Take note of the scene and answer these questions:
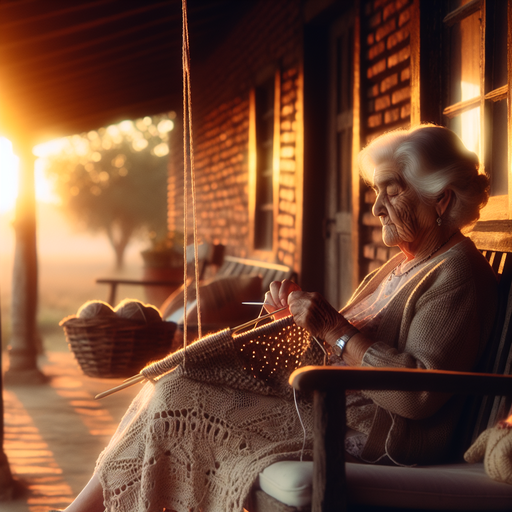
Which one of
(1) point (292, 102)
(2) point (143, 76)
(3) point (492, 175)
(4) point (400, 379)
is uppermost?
(2) point (143, 76)

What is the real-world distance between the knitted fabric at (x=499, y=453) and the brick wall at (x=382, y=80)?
1.60 metres

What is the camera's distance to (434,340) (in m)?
1.68

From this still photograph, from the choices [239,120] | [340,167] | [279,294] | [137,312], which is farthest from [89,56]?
[279,294]

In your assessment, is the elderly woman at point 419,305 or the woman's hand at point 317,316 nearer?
the elderly woman at point 419,305

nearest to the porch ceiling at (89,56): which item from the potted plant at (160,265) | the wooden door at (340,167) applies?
the wooden door at (340,167)

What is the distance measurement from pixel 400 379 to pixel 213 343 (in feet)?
1.92

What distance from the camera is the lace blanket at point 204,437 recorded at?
1716 mm

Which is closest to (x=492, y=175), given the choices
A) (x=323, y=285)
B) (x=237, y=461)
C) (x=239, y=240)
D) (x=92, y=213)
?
(x=237, y=461)

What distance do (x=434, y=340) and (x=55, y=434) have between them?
3.18 m

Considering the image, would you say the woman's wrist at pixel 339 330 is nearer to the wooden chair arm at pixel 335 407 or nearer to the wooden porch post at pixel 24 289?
the wooden chair arm at pixel 335 407

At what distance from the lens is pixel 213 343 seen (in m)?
1.82

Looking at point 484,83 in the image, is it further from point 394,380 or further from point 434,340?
point 394,380

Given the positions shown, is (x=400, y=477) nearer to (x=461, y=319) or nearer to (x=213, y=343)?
(x=461, y=319)

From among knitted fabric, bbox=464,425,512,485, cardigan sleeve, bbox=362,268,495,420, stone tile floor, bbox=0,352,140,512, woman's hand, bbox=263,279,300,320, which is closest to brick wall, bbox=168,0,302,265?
stone tile floor, bbox=0,352,140,512
